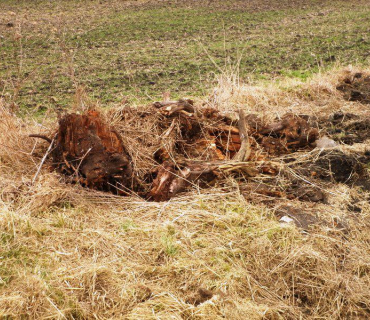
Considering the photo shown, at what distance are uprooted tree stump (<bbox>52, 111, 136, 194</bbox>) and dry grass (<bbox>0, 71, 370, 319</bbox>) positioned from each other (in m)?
0.16

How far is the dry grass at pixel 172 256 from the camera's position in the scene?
8.59 feet

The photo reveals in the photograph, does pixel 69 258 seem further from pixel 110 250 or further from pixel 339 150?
pixel 339 150

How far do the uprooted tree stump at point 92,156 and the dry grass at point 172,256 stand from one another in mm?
163

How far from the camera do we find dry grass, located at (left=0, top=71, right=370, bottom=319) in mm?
2617

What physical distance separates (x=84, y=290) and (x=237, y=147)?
249 cm

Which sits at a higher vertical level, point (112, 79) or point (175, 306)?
point (175, 306)

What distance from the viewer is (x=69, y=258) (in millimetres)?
3029

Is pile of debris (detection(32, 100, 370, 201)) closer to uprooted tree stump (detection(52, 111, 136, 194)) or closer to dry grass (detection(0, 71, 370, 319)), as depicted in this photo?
uprooted tree stump (detection(52, 111, 136, 194))

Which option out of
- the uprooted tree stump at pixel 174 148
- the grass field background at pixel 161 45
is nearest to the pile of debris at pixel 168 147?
the uprooted tree stump at pixel 174 148

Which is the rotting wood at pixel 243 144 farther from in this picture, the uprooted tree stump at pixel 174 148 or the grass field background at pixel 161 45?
the grass field background at pixel 161 45

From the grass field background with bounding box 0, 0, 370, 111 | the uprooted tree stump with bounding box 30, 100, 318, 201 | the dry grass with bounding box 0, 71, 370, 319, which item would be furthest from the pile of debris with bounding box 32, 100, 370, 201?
the grass field background with bounding box 0, 0, 370, 111

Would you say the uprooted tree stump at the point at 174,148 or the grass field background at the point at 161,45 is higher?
the uprooted tree stump at the point at 174,148

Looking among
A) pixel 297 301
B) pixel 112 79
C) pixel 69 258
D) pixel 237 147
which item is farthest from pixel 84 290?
pixel 112 79

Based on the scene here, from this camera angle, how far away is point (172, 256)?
3.05 metres
